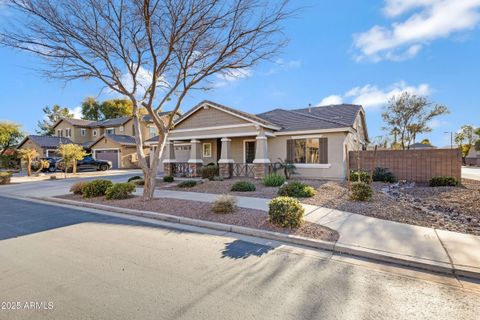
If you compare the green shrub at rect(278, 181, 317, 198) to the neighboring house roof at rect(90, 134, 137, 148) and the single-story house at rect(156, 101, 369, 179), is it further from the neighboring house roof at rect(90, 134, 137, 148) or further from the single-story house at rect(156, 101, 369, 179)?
the neighboring house roof at rect(90, 134, 137, 148)

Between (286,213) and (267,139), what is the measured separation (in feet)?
35.4

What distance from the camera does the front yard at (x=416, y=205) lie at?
6.65 m

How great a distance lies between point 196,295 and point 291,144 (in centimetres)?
1355

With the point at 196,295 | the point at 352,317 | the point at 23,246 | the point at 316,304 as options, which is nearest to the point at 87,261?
the point at 23,246

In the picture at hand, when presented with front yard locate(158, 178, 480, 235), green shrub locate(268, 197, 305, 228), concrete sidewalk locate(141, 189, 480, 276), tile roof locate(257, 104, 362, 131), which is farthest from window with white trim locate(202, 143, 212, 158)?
green shrub locate(268, 197, 305, 228)

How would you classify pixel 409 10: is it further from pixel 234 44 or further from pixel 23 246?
pixel 23 246

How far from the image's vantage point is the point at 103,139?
33.1 metres

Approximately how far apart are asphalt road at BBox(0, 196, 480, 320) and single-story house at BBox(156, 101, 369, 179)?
10.4 meters

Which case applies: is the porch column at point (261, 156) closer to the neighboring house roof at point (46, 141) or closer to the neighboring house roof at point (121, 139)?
the neighboring house roof at point (121, 139)

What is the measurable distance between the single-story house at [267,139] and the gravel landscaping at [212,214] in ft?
23.3

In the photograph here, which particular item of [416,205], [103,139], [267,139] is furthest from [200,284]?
[103,139]

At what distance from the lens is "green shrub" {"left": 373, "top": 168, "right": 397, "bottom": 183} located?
46.5 ft

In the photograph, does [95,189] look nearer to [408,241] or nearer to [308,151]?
[408,241]

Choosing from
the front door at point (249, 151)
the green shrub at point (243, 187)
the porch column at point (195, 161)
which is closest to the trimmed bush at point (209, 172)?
the porch column at point (195, 161)
